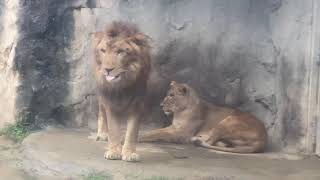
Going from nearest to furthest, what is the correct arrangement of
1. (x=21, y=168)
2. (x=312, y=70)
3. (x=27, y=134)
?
(x=21, y=168) < (x=312, y=70) < (x=27, y=134)

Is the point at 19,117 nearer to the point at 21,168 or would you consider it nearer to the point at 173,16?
the point at 21,168

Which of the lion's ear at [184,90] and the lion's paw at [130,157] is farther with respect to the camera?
the lion's ear at [184,90]

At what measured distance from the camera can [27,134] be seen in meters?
6.67

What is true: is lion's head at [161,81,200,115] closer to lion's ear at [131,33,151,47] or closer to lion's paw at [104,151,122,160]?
lion's ear at [131,33,151,47]

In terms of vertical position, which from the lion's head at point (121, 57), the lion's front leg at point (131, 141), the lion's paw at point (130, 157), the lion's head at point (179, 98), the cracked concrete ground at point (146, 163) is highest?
the lion's head at point (121, 57)

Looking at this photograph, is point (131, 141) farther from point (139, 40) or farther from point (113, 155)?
point (139, 40)

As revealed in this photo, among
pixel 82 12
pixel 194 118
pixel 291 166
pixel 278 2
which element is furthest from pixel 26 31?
pixel 291 166

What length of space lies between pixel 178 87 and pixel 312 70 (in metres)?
1.44

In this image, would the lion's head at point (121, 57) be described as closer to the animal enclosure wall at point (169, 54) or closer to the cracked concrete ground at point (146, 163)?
the cracked concrete ground at point (146, 163)

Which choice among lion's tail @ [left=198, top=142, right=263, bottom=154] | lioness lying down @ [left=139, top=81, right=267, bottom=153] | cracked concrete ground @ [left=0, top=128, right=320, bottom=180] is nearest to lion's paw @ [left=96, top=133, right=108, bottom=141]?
cracked concrete ground @ [left=0, top=128, right=320, bottom=180]

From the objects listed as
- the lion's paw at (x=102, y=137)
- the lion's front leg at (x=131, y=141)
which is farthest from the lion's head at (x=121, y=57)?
the lion's paw at (x=102, y=137)

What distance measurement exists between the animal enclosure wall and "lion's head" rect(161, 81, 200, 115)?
9.5 inches

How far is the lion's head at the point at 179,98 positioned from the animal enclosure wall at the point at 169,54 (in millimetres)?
242

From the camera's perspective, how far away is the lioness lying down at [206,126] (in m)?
6.30
